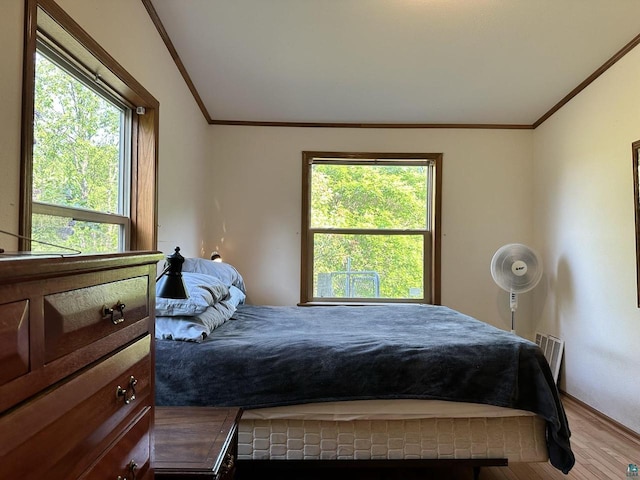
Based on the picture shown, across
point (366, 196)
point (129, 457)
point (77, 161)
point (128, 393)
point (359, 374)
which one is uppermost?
point (366, 196)

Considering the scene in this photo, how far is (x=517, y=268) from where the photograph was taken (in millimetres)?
3291

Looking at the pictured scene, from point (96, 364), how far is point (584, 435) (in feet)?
9.54

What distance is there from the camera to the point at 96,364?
688 mm

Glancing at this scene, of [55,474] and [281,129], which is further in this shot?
[281,129]

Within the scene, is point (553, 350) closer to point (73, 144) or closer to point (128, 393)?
point (128, 393)

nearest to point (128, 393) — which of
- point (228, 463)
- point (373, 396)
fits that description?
point (228, 463)

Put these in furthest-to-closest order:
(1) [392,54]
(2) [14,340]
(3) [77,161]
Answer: (1) [392,54] → (3) [77,161] → (2) [14,340]

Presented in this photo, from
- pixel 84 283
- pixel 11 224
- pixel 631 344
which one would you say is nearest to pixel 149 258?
pixel 84 283

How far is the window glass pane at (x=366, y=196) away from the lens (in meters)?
3.83

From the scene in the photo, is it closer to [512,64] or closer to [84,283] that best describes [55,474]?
[84,283]

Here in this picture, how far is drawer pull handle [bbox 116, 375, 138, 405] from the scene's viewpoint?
0.77m

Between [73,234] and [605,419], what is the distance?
342 centimetres

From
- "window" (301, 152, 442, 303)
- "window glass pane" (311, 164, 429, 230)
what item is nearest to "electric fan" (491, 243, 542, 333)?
"window" (301, 152, 442, 303)

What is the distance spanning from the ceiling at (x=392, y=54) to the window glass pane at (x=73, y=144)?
2.34 feet
